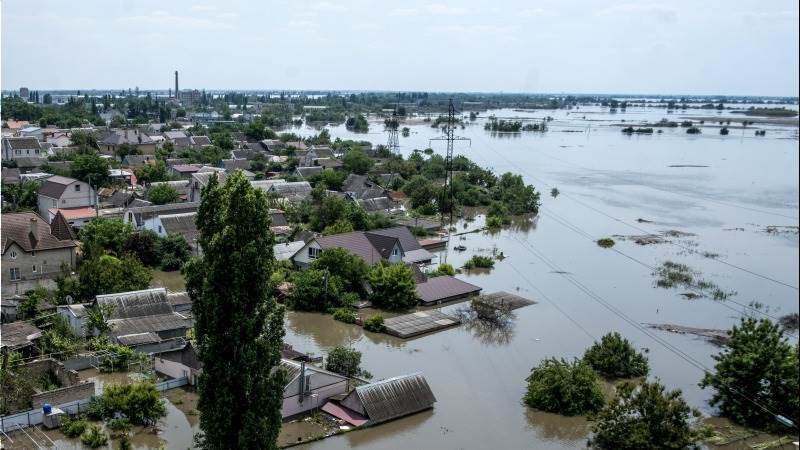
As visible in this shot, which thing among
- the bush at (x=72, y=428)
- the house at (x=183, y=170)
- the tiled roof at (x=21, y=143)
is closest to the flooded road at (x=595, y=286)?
the bush at (x=72, y=428)

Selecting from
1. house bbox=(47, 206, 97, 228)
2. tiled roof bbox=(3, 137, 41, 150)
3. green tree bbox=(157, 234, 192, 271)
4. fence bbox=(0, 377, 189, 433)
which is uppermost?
tiled roof bbox=(3, 137, 41, 150)

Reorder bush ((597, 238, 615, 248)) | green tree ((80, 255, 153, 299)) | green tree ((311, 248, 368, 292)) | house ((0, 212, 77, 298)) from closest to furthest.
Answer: green tree ((80, 255, 153, 299)) → house ((0, 212, 77, 298)) → green tree ((311, 248, 368, 292)) → bush ((597, 238, 615, 248))

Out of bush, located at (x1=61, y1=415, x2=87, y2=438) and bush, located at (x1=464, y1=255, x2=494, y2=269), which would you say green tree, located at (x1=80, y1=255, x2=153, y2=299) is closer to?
bush, located at (x1=61, y1=415, x2=87, y2=438)

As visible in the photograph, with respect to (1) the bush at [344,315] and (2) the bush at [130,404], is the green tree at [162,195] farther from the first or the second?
(2) the bush at [130,404]

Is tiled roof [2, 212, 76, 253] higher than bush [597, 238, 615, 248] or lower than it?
higher

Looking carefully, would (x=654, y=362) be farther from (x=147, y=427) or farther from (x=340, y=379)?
(x=147, y=427)

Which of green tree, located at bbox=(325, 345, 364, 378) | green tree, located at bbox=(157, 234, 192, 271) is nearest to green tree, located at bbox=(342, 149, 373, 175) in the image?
green tree, located at bbox=(157, 234, 192, 271)

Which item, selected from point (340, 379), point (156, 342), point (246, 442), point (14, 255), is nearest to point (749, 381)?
point (340, 379)
